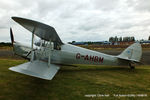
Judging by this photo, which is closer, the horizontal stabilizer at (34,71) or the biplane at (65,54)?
the horizontal stabilizer at (34,71)

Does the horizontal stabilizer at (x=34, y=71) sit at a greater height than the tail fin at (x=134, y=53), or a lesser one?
lesser

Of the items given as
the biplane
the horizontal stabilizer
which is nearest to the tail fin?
the biplane

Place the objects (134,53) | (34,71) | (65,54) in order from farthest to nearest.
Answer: (134,53) → (65,54) → (34,71)

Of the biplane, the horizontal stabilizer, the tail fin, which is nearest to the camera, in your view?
the horizontal stabilizer

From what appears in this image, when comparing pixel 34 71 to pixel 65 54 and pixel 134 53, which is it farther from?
pixel 134 53

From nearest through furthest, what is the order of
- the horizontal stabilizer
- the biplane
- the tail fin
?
1. the horizontal stabilizer
2. the biplane
3. the tail fin

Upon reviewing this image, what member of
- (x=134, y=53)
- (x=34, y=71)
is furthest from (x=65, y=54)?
(x=134, y=53)

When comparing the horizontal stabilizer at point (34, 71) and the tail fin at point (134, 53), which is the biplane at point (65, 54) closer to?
the tail fin at point (134, 53)

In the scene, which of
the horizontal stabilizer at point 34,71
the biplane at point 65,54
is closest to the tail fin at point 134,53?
the biplane at point 65,54

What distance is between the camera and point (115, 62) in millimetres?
6742

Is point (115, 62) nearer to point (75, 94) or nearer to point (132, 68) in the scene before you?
point (132, 68)

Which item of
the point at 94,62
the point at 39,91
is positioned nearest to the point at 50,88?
the point at 39,91

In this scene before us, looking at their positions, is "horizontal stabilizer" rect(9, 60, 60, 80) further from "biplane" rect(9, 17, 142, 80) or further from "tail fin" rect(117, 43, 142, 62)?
"tail fin" rect(117, 43, 142, 62)

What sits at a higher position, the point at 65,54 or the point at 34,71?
the point at 65,54
